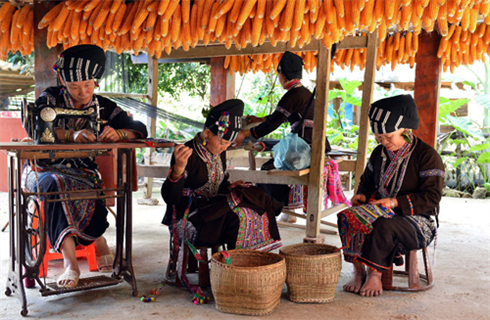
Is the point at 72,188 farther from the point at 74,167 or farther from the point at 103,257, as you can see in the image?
the point at 103,257

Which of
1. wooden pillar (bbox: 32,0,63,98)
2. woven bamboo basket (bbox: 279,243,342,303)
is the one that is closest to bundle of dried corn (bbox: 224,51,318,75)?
wooden pillar (bbox: 32,0,63,98)

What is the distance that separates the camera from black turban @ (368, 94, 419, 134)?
336 centimetres

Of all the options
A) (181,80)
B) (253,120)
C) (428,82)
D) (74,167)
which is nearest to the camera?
(74,167)

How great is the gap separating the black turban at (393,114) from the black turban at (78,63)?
199 centimetres

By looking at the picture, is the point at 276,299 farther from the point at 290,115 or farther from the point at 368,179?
the point at 290,115

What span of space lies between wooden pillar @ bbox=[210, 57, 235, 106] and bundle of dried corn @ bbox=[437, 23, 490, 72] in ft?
8.81

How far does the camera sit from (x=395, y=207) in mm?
3402

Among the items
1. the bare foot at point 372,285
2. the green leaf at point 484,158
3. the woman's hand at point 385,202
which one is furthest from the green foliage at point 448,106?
the bare foot at point 372,285

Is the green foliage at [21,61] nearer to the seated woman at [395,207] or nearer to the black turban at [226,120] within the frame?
the black turban at [226,120]

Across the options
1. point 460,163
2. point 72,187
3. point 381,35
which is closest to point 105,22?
point 72,187

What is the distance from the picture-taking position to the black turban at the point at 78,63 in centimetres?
334

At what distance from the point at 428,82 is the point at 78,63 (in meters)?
3.98

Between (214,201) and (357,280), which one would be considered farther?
(357,280)

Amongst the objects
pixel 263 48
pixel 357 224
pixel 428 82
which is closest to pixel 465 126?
pixel 428 82
